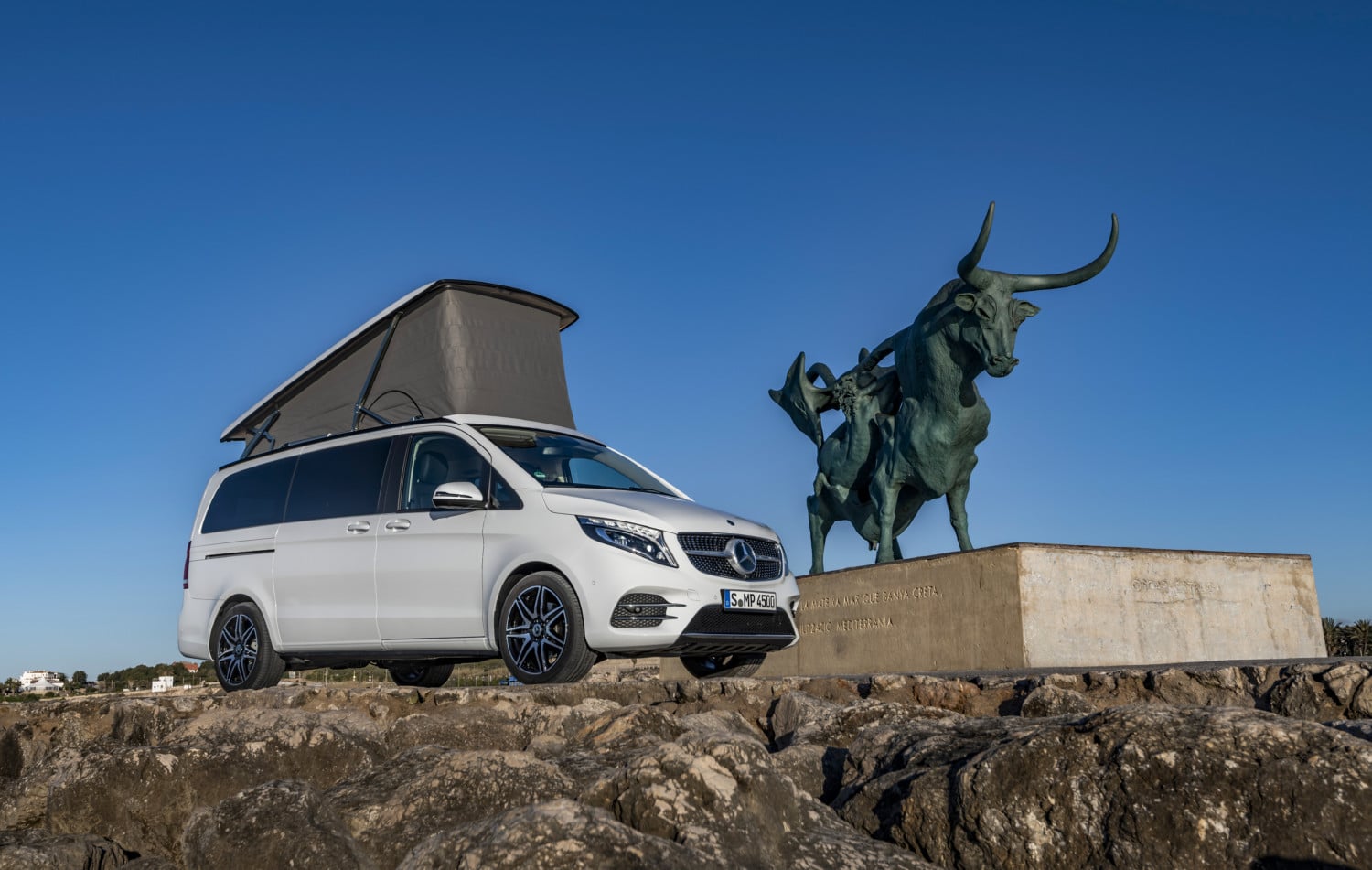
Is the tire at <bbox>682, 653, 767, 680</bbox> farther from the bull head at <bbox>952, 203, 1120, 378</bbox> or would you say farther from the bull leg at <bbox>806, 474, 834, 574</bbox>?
the bull leg at <bbox>806, 474, 834, 574</bbox>

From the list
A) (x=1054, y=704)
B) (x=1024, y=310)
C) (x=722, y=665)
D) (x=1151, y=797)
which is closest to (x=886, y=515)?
(x=1024, y=310)

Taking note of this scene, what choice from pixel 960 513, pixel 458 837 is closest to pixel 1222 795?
pixel 458 837

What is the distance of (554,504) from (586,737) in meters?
2.00

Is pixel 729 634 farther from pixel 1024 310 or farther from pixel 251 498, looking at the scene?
pixel 1024 310

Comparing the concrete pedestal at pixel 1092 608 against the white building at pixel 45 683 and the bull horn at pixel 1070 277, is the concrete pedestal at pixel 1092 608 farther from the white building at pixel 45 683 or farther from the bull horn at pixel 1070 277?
the white building at pixel 45 683

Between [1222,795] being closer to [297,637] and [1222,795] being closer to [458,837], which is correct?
[458,837]

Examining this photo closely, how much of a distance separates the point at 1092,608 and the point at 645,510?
4.15m

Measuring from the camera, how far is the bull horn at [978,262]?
10828mm

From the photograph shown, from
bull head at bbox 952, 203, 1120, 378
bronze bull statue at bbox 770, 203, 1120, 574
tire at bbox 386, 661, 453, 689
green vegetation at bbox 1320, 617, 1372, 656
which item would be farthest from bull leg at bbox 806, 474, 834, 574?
green vegetation at bbox 1320, 617, 1372, 656

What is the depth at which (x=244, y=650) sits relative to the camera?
25.4 feet

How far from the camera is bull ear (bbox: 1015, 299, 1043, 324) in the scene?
37.2 ft

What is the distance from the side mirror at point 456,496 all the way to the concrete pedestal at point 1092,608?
14.0 feet

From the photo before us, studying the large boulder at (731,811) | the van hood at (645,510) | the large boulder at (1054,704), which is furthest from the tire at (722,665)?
the large boulder at (731,811)

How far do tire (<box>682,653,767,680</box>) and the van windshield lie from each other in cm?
113
